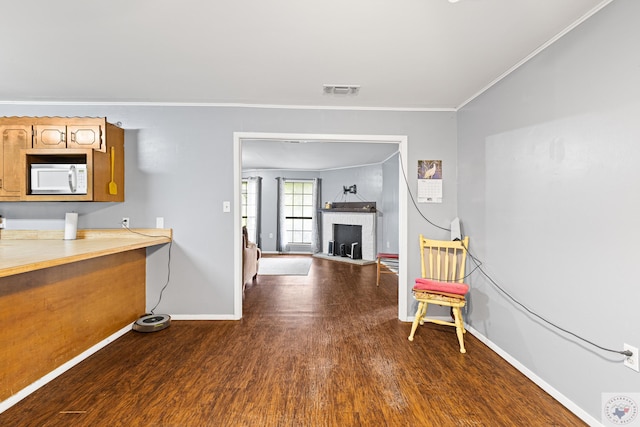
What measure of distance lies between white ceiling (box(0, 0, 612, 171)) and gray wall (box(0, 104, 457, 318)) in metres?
0.25

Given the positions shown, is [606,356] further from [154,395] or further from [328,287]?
[328,287]

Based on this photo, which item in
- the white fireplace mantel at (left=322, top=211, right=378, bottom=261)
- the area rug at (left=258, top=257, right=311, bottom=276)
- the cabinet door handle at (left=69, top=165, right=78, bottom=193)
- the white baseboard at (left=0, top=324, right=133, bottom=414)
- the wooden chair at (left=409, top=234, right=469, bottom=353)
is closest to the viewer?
the white baseboard at (left=0, top=324, right=133, bottom=414)

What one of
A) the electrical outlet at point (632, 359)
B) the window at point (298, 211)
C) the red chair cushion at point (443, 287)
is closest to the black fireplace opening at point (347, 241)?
the window at point (298, 211)

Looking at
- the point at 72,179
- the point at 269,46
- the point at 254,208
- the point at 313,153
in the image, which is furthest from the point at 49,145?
the point at 254,208

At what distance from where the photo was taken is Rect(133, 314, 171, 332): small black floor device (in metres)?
2.80

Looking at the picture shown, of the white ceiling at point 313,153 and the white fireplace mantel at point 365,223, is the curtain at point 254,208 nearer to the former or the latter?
the white ceiling at point 313,153

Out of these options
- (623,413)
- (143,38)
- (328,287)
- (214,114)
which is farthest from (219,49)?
(328,287)

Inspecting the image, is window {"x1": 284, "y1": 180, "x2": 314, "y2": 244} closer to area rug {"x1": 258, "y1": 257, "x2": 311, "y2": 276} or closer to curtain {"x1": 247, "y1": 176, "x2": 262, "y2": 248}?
curtain {"x1": 247, "y1": 176, "x2": 262, "y2": 248}

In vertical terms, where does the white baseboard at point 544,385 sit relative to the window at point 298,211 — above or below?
below

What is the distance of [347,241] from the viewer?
7.34 meters

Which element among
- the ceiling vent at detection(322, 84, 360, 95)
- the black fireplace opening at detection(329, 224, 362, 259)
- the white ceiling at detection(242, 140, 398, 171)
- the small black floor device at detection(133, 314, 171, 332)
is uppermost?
the ceiling vent at detection(322, 84, 360, 95)

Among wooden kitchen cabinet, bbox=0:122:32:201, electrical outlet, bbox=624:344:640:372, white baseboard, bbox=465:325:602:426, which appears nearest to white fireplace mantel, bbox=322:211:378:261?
white baseboard, bbox=465:325:602:426

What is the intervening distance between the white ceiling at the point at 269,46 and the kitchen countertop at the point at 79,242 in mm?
1364

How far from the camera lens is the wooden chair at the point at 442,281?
2.51 m
